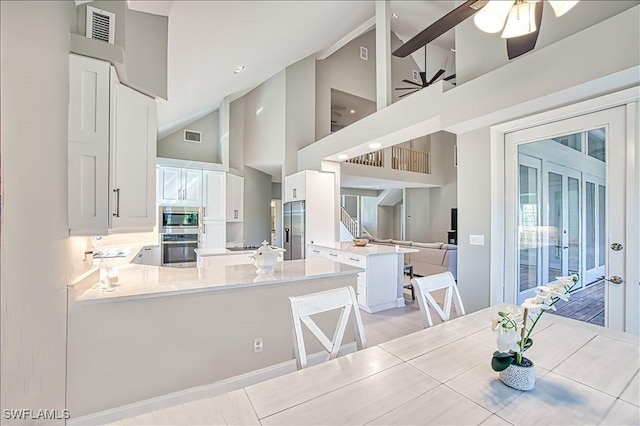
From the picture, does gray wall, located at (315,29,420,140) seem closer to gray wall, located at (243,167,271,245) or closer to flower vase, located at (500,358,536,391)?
gray wall, located at (243,167,271,245)

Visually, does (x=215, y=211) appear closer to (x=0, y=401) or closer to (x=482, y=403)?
(x=0, y=401)

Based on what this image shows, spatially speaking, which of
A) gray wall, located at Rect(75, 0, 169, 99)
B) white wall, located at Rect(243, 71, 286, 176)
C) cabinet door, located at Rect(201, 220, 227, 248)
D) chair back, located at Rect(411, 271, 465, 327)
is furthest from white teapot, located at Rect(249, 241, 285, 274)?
white wall, located at Rect(243, 71, 286, 176)

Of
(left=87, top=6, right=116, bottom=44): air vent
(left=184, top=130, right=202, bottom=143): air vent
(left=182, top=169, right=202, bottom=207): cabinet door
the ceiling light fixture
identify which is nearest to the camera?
the ceiling light fixture

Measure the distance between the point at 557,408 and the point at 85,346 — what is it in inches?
95.3

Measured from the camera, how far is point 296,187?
5691 millimetres

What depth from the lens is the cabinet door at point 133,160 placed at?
1.96 metres

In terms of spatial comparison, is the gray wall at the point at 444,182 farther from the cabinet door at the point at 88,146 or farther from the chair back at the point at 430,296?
the cabinet door at the point at 88,146

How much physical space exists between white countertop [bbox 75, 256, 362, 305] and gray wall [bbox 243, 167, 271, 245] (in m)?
4.07

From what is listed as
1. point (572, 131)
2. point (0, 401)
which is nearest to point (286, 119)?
point (572, 131)

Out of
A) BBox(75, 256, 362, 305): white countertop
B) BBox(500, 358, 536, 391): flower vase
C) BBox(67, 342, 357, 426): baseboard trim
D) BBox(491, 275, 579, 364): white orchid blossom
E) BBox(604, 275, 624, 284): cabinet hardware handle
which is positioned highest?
BBox(491, 275, 579, 364): white orchid blossom

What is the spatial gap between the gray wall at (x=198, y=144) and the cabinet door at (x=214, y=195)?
0.85 m

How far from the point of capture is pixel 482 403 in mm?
972

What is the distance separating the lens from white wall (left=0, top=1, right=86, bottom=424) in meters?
1.16

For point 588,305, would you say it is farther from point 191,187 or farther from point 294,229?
point 191,187
